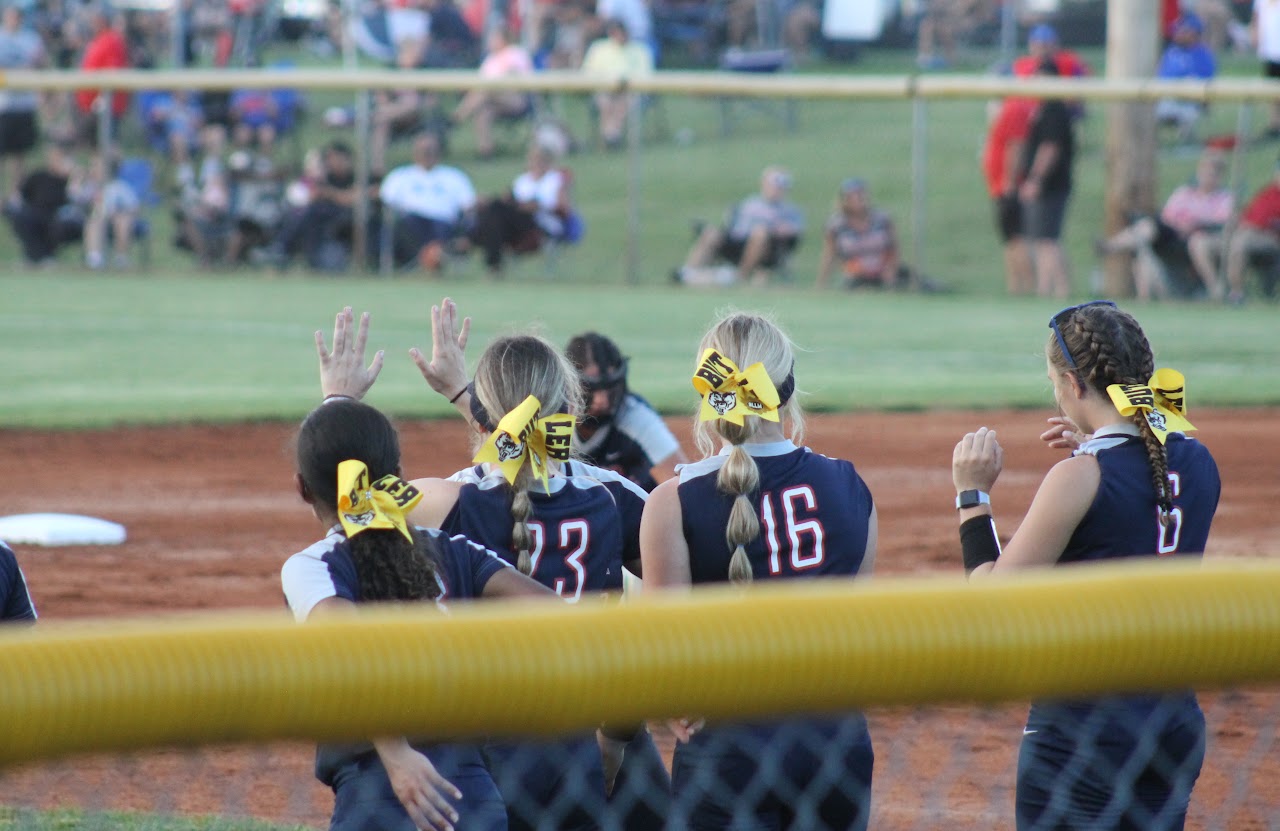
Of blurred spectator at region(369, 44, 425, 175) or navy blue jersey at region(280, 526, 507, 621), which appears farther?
blurred spectator at region(369, 44, 425, 175)

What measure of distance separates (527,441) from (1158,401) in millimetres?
1362

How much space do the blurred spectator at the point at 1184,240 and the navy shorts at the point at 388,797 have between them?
14.9m

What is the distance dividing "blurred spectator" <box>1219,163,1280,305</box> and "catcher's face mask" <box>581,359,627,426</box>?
39.5 feet

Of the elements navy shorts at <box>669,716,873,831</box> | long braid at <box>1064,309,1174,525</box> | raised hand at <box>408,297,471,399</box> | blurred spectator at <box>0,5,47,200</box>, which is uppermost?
blurred spectator at <box>0,5,47,200</box>

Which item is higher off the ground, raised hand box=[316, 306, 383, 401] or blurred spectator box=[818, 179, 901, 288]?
raised hand box=[316, 306, 383, 401]

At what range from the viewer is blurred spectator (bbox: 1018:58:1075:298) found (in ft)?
56.2

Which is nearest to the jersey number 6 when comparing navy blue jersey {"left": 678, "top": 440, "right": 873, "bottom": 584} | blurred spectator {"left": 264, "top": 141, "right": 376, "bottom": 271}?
navy blue jersey {"left": 678, "top": 440, "right": 873, "bottom": 584}

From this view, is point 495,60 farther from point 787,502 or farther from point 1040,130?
point 787,502

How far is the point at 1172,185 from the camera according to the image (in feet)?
63.2

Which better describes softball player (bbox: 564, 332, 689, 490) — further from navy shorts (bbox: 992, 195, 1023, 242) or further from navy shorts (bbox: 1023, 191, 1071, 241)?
navy shorts (bbox: 992, 195, 1023, 242)

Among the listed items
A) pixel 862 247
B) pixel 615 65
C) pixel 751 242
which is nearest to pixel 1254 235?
pixel 862 247

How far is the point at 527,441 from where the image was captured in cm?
370

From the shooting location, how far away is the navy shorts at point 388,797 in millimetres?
2828

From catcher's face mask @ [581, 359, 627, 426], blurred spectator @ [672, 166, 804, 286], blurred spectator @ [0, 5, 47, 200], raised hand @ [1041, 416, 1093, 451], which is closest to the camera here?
raised hand @ [1041, 416, 1093, 451]
